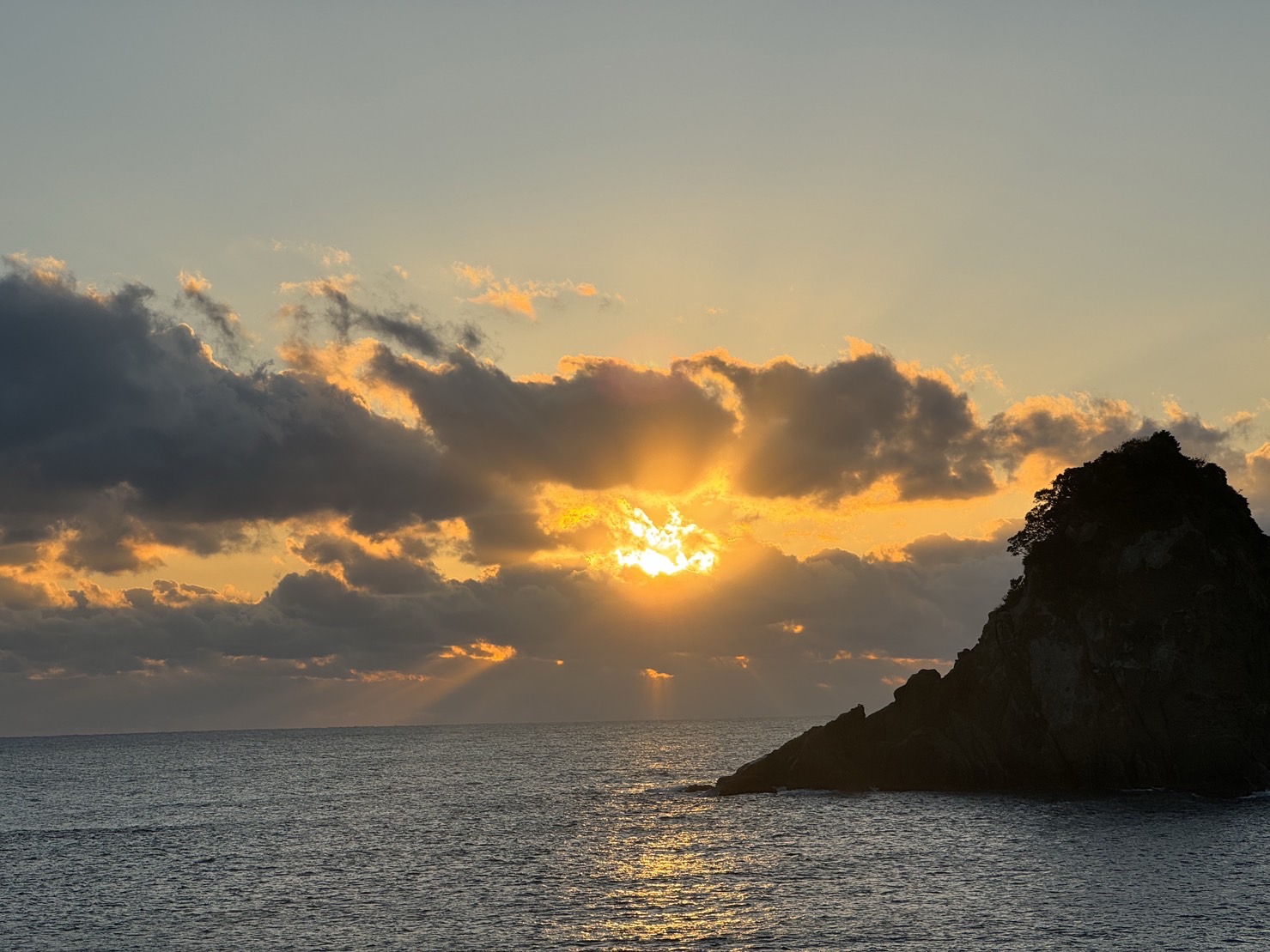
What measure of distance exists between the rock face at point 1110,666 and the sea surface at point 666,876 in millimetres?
5126

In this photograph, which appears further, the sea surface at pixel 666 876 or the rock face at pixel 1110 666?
the rock face at pixel 1110 666

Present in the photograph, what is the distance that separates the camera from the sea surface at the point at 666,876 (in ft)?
188

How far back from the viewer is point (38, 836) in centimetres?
11031

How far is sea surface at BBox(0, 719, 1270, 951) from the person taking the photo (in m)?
57.4

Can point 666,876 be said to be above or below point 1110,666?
below

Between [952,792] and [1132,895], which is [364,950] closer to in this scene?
[1132,895]

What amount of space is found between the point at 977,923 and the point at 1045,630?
2254 inches

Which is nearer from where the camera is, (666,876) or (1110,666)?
(666,876)

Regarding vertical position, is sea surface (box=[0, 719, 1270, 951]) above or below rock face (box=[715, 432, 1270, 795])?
below

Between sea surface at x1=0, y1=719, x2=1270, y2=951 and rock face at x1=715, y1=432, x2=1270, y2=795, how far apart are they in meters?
5.13

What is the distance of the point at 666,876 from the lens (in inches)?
2899

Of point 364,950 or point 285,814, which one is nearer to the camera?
point 364,950

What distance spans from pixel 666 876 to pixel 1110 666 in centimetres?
5248

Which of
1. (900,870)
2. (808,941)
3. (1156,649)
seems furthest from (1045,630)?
(808,941)
